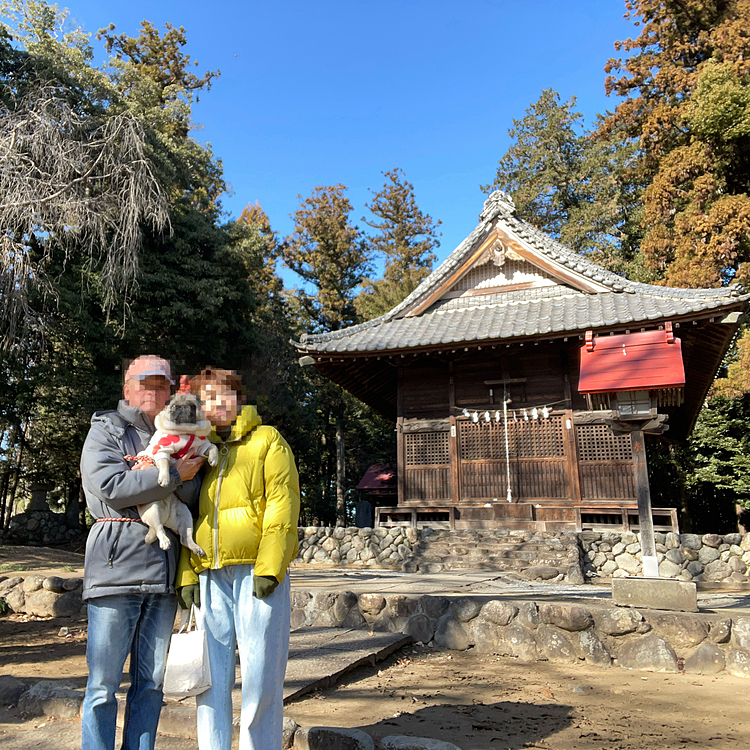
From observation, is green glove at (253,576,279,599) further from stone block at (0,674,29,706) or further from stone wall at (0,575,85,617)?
stone wall at (0,575,85,617)

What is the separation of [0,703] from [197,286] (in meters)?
13.1

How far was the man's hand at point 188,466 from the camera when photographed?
8.05ft

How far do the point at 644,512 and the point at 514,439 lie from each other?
5665mm

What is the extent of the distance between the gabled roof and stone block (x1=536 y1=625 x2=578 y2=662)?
645cm

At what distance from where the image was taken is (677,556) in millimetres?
10133

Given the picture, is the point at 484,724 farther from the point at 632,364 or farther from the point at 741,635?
the point at 632,364

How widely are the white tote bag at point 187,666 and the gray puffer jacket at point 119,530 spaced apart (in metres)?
0.22

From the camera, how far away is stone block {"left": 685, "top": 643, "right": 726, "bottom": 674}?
178 inches

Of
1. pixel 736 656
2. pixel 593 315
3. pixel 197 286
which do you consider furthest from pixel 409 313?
pixel 736 656

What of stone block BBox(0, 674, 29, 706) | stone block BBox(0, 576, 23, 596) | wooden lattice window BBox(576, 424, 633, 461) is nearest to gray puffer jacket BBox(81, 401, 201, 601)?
stone block BBox(0, 674, 29, 706)

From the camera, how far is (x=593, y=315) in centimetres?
1088

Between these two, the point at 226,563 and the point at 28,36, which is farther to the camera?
the point at 28,36

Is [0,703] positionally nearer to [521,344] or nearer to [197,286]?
[521,344]

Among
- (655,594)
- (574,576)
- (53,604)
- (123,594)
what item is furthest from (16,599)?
(574,576)
